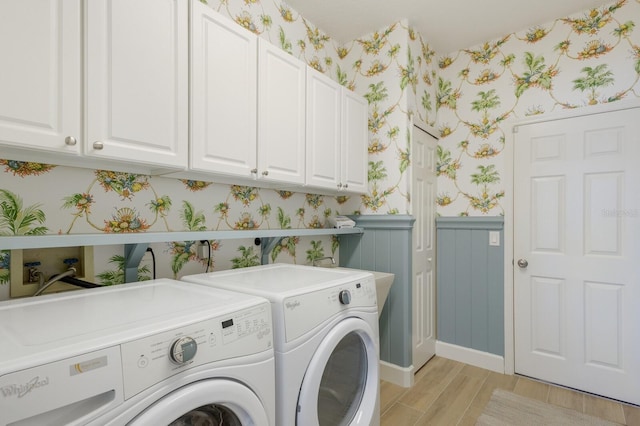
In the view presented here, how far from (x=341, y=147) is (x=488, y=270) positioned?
1.55 meters

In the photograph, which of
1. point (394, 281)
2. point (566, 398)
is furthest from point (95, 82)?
point (566, 398)

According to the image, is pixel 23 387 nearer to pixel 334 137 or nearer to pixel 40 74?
pixel 40 74

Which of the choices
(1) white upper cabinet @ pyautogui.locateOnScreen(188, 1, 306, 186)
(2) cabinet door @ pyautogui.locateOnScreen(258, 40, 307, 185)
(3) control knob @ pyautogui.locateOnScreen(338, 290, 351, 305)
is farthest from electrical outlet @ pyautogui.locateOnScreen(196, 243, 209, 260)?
(3) control knob @ pyautogui.locateOnScreen(338, 290, 351, 305)

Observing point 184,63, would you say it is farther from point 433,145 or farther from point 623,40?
point 623,40

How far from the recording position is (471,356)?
266 centimetres

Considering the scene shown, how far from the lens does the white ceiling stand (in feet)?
7.25

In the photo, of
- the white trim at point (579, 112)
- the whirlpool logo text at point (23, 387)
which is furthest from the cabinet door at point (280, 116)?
the white trim at point (579, 112)

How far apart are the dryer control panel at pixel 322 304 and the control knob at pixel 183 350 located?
0.35 meters

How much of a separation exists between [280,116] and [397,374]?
1942mm

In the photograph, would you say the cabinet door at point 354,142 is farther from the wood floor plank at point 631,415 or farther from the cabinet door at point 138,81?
the wood floor plank at point 631,415

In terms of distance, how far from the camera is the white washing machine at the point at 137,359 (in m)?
0.61

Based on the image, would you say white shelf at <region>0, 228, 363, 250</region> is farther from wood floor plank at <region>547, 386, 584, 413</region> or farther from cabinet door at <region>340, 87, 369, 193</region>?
wood floor plank at <region>547, 386, 584, 413</region>

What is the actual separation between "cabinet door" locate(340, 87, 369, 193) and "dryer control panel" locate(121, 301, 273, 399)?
1379mm

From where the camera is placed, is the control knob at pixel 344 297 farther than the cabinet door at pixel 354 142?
No
